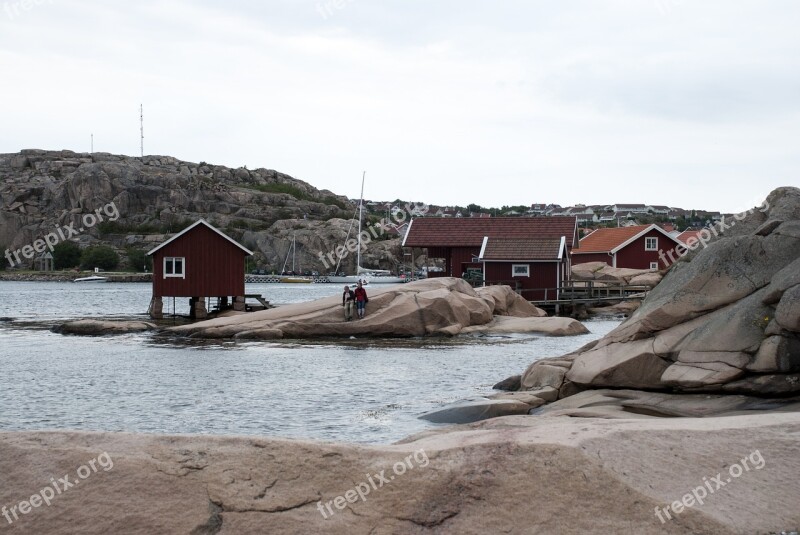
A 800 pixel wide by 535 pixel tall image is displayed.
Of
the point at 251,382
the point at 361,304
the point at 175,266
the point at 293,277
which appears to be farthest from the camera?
the point at 293,277

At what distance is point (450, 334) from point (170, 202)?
488 ft

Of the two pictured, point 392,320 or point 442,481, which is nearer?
point 442,481

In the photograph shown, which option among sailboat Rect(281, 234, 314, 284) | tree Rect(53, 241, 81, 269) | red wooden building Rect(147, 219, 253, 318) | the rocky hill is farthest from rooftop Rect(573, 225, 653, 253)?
tree Rect(53, 241, 81, 269)

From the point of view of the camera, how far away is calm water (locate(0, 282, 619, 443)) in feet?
60.3

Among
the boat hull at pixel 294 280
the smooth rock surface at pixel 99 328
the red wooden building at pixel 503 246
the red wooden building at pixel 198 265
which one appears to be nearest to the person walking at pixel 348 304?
the smooth rock surface at pixel 99 328

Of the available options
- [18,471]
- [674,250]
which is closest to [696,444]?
[18,471]

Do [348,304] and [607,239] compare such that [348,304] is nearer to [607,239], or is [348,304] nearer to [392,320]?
[392,320]

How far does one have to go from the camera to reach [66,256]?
165375mm

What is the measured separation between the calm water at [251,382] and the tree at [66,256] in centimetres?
13265

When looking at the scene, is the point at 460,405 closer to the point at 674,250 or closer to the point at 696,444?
the point at 696,444

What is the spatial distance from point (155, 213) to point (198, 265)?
443ft

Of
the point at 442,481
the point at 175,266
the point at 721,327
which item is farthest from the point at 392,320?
the point at 442,481

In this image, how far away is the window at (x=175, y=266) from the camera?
48.8 m

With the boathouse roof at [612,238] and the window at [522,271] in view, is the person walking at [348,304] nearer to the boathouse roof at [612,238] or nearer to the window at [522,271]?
the window at [522,271]
